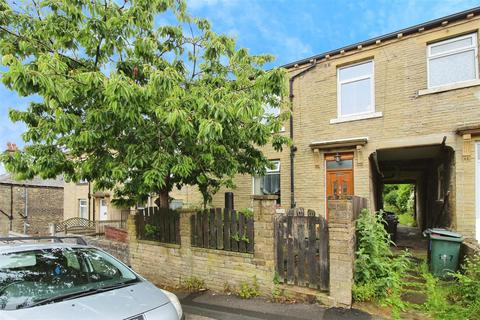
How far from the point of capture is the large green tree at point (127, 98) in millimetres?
5008

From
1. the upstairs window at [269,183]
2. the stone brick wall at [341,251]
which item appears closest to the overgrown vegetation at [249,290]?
the stone brick wall at [341,251]

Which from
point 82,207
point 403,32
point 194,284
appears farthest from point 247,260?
point 82,207

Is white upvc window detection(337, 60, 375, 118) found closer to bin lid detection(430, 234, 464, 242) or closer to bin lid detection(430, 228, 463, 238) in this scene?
bin lid detection(430, 228, 463, 238)

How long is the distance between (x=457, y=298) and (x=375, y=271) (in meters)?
1.30

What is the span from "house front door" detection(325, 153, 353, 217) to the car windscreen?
7722mm

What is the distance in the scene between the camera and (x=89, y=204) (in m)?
20.0

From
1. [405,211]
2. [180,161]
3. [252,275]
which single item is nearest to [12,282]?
[180,161]

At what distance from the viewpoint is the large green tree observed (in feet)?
16.4

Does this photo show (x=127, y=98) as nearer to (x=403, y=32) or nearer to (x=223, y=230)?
(x=223, y=230)

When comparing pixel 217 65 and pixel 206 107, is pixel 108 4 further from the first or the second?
pixel 206 107

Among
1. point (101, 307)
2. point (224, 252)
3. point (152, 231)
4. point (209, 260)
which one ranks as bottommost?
point (209, 260)

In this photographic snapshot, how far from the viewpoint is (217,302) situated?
5.78m

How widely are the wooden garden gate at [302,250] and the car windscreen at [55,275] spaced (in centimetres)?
279

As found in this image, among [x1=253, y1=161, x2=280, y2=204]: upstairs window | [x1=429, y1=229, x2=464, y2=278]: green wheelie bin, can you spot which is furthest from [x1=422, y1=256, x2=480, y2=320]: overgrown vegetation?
[x1=253, y1=161, x2=280, y2=204]: upstairs window
